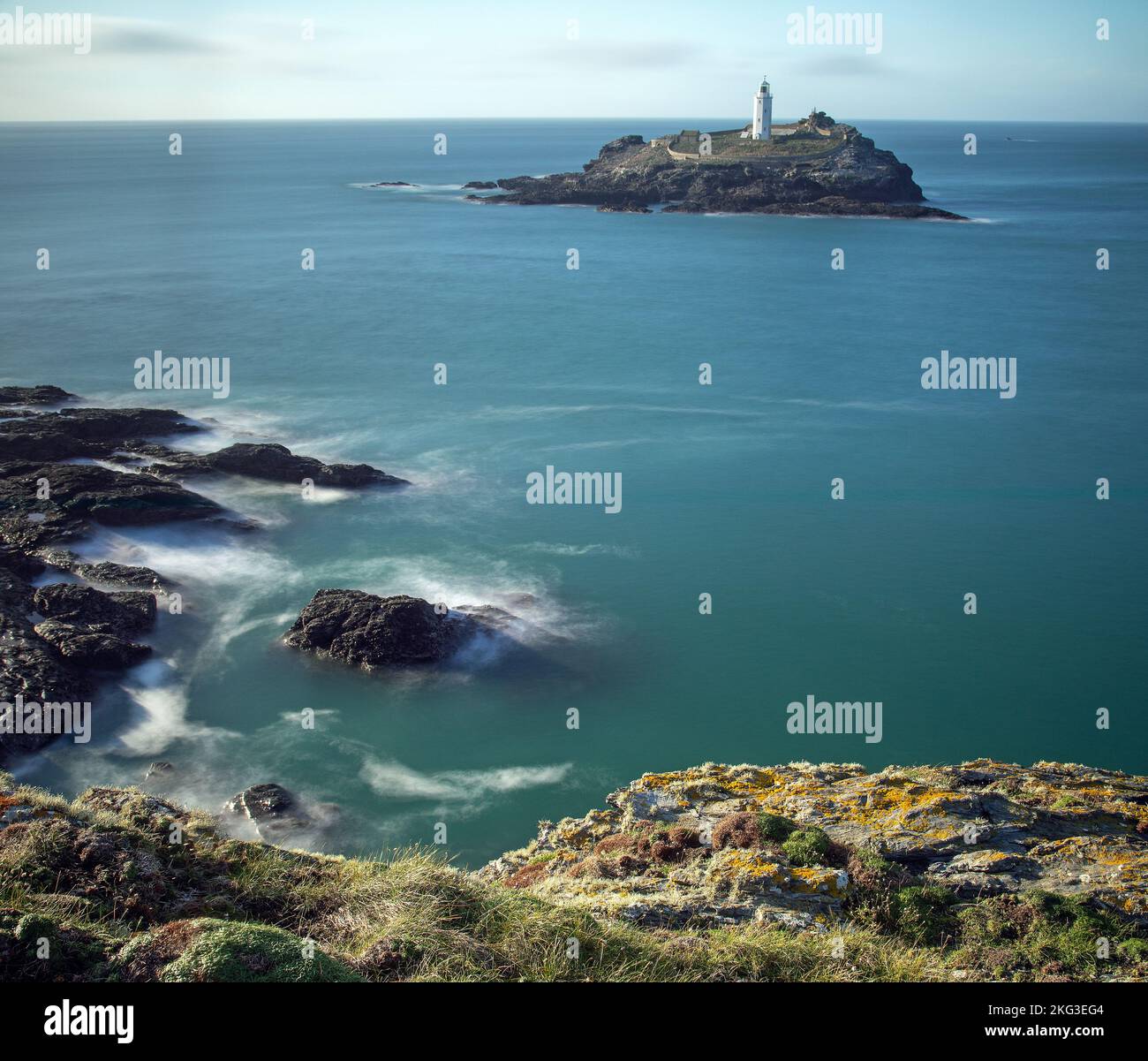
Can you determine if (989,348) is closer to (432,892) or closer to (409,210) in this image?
(432,892)

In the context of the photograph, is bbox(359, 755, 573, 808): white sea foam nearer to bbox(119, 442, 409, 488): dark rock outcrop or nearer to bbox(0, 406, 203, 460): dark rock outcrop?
bbox(119, 442, 409, 488): dark rock outcrop

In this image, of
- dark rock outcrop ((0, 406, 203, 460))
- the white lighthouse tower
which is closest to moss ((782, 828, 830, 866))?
dark rock outcrop ((0, 406, 203, 460))

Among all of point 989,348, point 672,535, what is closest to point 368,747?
point 672,535

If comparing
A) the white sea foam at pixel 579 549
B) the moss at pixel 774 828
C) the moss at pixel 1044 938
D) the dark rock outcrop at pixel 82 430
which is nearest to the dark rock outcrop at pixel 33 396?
the dark rock outcrop at pixel 82 430

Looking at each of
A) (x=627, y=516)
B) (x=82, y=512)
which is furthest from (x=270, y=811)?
(x=627, y=516)

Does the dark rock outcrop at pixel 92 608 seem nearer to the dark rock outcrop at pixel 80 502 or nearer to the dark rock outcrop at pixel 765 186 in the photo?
the dark rock outcrop at pixel 80 502
